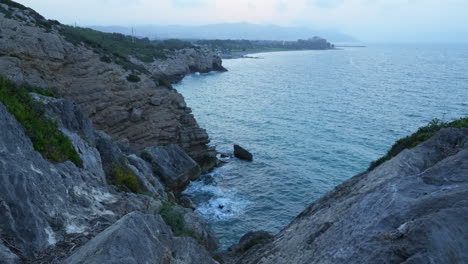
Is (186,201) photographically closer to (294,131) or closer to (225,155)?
(225,155)

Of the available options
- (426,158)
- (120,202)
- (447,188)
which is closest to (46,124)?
(120,202)

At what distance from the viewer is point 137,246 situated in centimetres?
859

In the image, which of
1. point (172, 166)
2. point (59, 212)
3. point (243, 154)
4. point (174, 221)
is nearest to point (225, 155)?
point (243, 154)

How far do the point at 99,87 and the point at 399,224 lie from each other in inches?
1268

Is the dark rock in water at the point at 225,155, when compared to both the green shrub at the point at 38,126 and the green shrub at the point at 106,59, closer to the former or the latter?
the green shrub at the point at 106,59

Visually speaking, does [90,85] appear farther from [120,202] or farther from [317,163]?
[317,163]

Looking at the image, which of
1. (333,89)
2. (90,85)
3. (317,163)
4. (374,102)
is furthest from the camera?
(333,89)

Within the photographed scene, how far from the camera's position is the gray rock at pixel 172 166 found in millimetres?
30594

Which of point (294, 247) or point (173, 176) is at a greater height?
point (294, 247)

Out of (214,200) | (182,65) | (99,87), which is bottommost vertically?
(214,200)

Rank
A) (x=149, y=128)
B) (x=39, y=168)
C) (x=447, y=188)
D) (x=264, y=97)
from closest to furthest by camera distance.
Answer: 1. (x=447, y=188)
2. (x=39, y=168)
3. (x=149, y=128)
4. (x=264, y=97)

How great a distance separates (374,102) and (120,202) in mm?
67339

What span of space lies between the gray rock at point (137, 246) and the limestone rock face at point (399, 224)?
3947 millimetres

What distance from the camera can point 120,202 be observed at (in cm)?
1331
